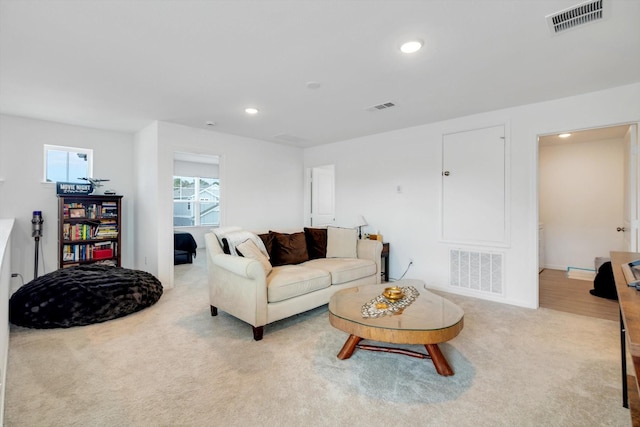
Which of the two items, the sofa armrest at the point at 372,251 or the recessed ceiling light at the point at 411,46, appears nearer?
the recessed ceiling light at the point at 411,46

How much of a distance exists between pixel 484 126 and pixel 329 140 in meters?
2.42

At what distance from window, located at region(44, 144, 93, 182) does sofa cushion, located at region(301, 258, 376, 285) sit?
3.77 meters

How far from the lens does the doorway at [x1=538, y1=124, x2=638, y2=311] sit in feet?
16.2

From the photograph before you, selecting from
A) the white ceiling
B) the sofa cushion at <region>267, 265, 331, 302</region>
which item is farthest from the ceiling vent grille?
the sofa cushion at <region>267, 265, 331, 302</region>

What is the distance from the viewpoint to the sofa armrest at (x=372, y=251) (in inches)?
153

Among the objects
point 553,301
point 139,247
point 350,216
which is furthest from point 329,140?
point 553,301

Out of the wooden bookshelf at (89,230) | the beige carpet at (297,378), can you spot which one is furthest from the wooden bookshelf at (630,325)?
the wooden bookshelf at (89,230)

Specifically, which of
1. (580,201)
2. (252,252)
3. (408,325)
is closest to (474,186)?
(408,325)

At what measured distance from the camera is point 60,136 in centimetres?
425

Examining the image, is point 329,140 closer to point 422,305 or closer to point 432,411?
point 422,305

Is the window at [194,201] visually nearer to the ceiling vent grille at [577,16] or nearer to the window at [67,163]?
the window at [67,163]

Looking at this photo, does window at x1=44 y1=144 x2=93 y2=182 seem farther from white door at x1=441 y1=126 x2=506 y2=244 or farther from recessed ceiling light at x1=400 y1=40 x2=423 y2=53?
white door at x1=441 y1=126 x2=506 y2=244

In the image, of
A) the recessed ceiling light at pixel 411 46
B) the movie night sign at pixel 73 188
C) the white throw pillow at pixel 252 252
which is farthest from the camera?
the movie night sign at pixel 73 188

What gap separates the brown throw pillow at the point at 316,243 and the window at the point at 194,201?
4.42m
